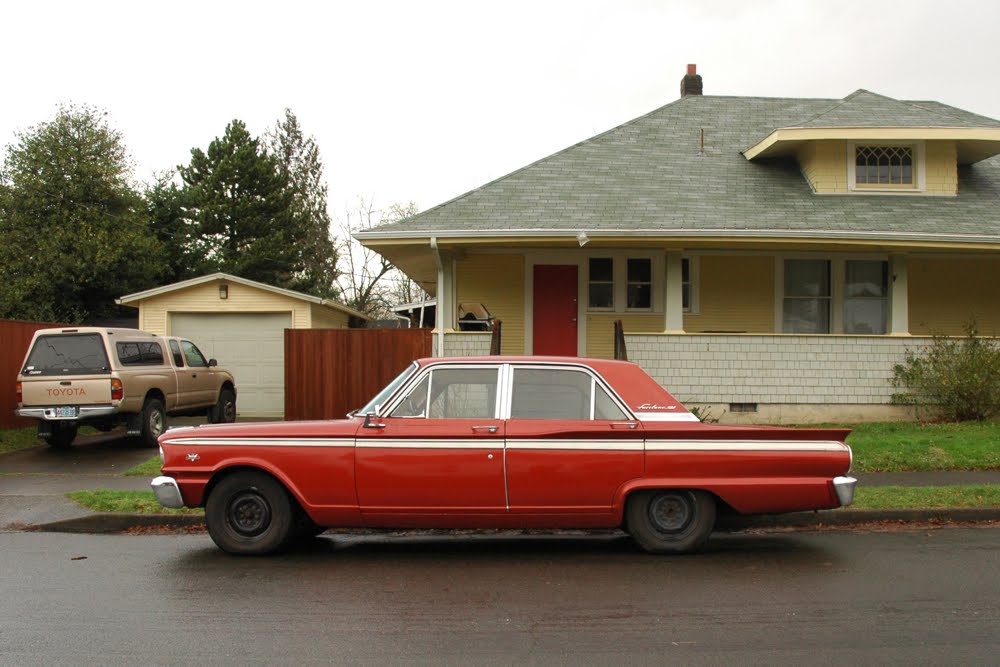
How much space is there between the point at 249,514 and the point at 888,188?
1392 centimetres

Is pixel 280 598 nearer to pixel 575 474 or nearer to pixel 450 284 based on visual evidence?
pixel 575 474

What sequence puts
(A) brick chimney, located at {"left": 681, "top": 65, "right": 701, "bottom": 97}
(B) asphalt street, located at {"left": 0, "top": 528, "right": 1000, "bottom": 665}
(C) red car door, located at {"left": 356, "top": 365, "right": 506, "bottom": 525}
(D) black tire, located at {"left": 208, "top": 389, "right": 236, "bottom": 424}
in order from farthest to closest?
(A) brick chimney, located at {"left": 681, "top": 65, "right": 701, "bottom": 97}
(D) black tire, located at {"left": 208, "top": 389, "right": 236, "bottom": 424}
(C) red car door, located at {"left": 356, "top": 365, "right": 506, "bottom": 525}
(B) asphalt street, located at {"left": 0, "top": 528, "right": 1000, "bottom": 665}

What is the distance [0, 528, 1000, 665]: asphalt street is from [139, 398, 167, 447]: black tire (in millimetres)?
6177

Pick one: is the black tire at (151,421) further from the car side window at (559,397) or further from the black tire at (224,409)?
the car side window at (559,397)

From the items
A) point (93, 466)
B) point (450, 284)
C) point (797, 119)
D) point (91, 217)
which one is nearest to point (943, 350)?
point (797, 119)

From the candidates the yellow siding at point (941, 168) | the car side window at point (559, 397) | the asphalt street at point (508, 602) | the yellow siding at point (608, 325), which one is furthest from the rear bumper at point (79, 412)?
the yellow siding at point (941, 168)

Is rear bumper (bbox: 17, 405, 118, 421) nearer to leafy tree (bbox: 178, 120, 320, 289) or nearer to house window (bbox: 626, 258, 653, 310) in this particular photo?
house window (bbox: 626, 258, 653, 310)

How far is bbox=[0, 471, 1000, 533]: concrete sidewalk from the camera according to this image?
28.4ft

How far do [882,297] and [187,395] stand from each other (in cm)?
1251

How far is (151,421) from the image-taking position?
14461 mm

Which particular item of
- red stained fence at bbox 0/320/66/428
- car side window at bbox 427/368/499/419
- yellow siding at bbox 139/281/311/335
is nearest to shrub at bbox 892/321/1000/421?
car side window at bbox 427/368/499/419

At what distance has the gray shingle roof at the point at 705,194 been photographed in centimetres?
1518

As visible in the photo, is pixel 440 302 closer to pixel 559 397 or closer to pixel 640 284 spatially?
pixel 640 284

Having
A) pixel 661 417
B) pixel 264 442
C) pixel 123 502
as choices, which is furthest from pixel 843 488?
pixel 123 502
